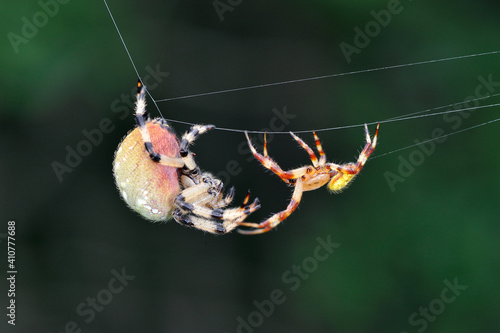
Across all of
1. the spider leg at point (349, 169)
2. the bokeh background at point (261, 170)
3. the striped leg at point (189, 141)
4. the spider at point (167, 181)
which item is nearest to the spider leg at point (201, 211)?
the spider at point (167, 181)

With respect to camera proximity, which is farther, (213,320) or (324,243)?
(213,320)

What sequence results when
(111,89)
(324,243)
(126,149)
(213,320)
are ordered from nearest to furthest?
(126,149) → (111,89) → (324,243) → (213,320)

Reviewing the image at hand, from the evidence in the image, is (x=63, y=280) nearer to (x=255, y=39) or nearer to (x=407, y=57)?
(x=255, y=39)

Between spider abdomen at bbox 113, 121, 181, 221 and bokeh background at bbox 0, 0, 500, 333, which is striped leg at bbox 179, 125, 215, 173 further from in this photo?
bokeh background at bbox 0, 0, 500, 333

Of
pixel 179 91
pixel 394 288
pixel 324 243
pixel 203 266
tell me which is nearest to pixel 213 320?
pixel 203 266

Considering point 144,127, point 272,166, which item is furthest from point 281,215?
point 144,127

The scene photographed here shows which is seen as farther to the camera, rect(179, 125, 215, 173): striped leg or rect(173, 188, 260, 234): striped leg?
rect(173, 188, 260, 234): striped leg

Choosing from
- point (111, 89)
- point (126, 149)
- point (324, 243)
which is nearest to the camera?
point (126, 149)

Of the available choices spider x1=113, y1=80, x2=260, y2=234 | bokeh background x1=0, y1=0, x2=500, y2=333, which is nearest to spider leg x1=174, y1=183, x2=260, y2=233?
spider x1=113, y1=80, x2=260, y2=234
